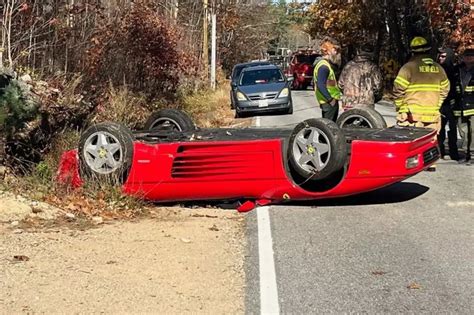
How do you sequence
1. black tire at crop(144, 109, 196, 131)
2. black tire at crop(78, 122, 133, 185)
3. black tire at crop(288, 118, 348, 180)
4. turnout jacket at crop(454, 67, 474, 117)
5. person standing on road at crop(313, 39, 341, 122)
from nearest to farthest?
1. black tire at crop(288, 118, 348, 180)
2. black tire at crop(78, 122, 133, 185)
3. black tire at crop(144, 109, 196, 131)
4. person standing on road at crop(313, 39, 341, 122)
5. turnout jacket at crop(454, 67, 474, 117)

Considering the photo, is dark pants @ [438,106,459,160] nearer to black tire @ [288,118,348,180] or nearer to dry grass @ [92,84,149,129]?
black tire @ [288,118,348,180]

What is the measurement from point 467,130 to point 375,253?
222 inches

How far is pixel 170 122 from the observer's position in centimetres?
946

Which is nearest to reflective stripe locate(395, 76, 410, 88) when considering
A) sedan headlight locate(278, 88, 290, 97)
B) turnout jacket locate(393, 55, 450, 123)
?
turnout jacket locate(393, 55, 450, 123)

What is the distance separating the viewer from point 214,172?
25.6 ft

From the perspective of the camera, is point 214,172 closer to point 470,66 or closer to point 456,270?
point 456,270

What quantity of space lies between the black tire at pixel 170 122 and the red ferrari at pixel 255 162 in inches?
43.7

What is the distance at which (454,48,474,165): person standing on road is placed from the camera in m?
10.7

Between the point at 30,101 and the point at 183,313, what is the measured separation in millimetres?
4921

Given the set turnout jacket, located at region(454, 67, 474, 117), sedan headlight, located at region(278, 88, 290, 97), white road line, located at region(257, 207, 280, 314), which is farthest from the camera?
sedan headlight, located at region(278, 88, 290, 97)

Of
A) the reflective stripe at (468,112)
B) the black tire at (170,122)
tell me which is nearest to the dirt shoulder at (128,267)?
the black tire at (170,122)

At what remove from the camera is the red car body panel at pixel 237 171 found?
7.39 meters

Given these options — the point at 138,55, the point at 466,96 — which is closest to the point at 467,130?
the point at 466,96

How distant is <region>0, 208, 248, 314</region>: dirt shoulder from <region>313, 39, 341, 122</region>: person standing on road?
278cm
